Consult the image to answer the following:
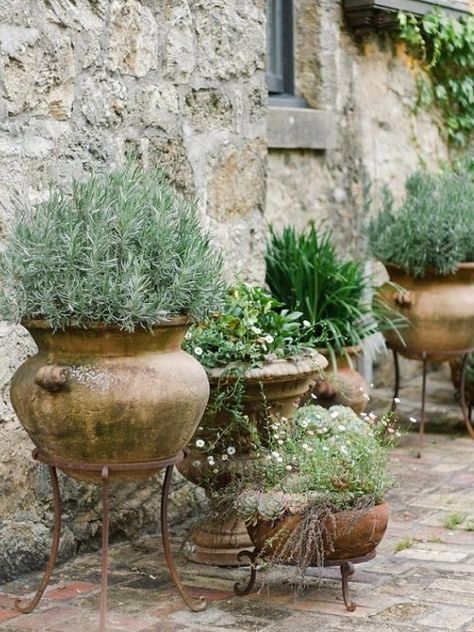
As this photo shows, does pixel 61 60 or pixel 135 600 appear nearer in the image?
pixel 135 600

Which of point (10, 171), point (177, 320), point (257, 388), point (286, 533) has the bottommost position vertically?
point (286, 533)

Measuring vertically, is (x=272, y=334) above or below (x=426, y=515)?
above

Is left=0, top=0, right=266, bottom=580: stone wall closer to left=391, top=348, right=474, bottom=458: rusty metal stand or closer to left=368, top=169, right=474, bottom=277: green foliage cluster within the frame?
left=368, top=169, right=474, bottom=277: green foliage cluster

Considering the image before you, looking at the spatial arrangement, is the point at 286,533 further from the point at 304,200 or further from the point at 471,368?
the point at 304,200

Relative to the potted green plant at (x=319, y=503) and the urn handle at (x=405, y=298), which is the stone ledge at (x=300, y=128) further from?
the potted green plant at (x=319, y=503)

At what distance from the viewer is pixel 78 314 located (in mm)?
3635

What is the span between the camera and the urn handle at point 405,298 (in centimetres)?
623

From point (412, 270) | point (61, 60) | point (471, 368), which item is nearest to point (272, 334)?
point (61, 60)

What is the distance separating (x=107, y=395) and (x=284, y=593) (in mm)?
989

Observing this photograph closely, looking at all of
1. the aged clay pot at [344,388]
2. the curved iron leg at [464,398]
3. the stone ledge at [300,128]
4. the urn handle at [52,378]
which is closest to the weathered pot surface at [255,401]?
the urn handle at [52,378]

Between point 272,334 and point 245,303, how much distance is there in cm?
16

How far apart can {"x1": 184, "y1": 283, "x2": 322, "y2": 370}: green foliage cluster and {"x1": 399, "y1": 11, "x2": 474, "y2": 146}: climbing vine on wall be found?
3432mm

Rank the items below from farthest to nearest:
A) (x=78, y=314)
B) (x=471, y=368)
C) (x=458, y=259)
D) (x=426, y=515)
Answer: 1. (x=471, y=368)
2. (x=458, y=259)
3. (x=426, y=515)
4. (x=78, y=314)

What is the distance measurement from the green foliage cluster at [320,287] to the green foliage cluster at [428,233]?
28 centimetres
